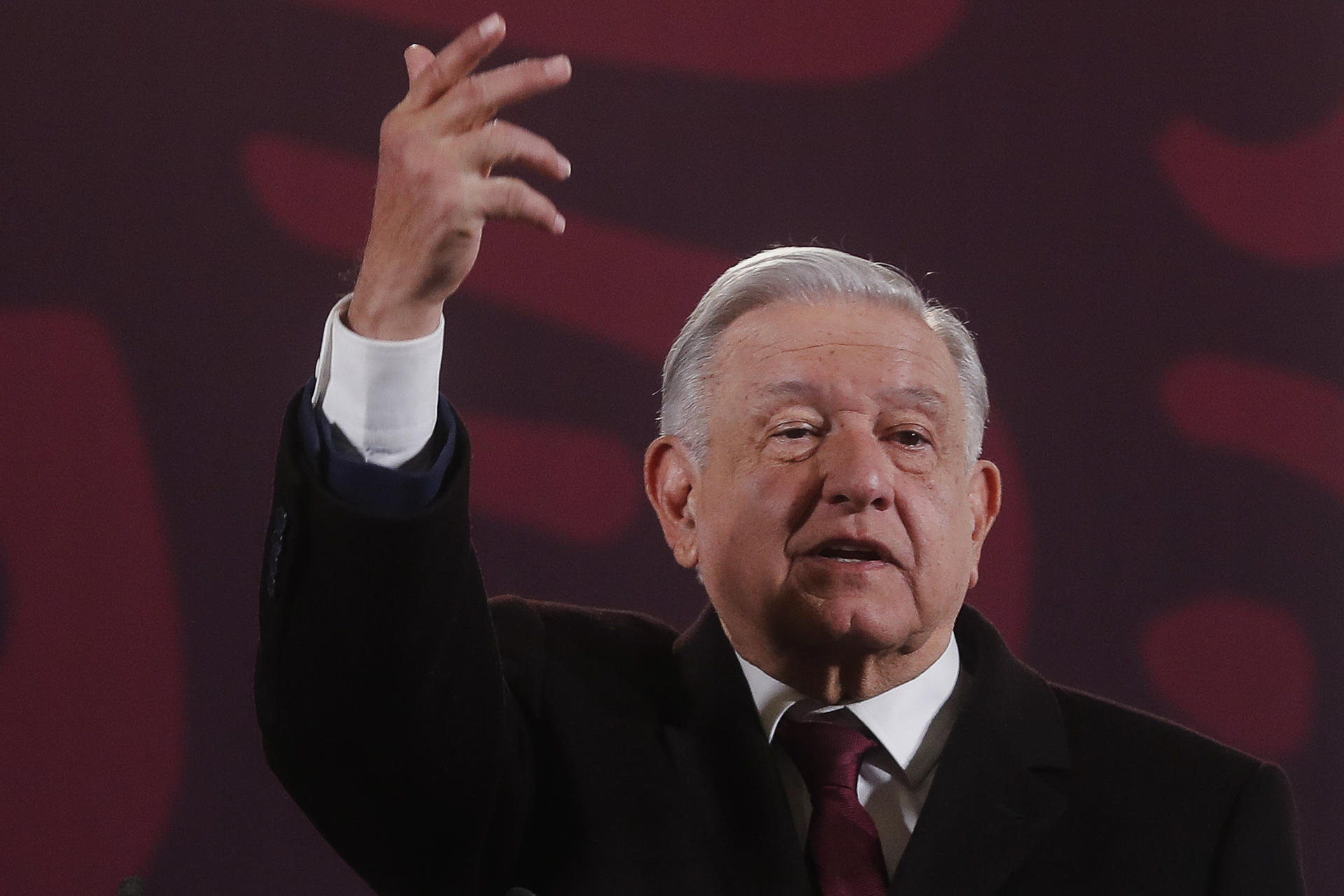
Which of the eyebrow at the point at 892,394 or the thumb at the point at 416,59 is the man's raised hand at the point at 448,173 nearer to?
the thumb at the point at 416,59

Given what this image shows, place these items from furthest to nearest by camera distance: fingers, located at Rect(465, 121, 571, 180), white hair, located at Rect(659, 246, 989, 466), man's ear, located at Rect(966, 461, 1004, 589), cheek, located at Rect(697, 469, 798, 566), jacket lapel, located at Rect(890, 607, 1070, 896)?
man's ear, located at Rect(966, 461, 1004, 589) < white hair, located at Rect(659, 246, 989, 466) < cheek, located at Rect(697, 469, 798, 566) < jacket lapel, located at Rect(890, 607, 1070, 896) < fingers, located at Rect(465, 121, 571, 180)

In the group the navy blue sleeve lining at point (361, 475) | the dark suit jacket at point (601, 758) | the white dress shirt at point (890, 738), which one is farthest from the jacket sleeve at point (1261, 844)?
the navy blue sleeve lining at point (361, 475)

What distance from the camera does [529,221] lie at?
3.55ft

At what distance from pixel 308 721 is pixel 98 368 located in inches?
45.8

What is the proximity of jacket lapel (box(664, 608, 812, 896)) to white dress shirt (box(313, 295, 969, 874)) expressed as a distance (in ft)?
0.12

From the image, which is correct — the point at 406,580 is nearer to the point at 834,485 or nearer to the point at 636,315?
the point at 834,485

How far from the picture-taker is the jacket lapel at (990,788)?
53.9 inches

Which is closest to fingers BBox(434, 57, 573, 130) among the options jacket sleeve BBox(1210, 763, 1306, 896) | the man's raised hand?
the man's raised hand

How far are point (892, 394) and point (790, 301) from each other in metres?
0.16

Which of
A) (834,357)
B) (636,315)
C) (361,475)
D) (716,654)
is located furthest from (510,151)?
(636,315)

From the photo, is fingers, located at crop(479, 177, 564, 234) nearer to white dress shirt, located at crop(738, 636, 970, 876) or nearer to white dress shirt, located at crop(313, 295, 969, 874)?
white dress shirt, located at crop(313, 295, 969, 874)

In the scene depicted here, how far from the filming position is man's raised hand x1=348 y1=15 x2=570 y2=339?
3.57 ft

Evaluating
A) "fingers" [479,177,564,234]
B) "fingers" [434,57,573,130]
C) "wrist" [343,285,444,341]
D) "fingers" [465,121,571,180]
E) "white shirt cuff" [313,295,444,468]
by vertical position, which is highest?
"fingers" [434,57,573,130]

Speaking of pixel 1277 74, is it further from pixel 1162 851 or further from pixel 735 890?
pixel 735 890
